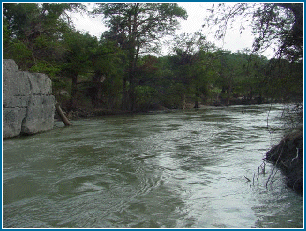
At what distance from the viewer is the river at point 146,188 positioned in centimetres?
343

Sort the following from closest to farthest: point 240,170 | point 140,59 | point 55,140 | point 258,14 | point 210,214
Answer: point 210,214
point 258,14
point 240,170
point 55,140
point 140,59

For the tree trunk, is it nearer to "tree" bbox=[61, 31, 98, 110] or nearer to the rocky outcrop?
"tree" bbox=[61, 31, 98, 110]

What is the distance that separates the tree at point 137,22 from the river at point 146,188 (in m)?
17.3

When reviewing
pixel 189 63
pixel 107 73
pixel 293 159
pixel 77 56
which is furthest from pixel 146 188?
pixel 189 63

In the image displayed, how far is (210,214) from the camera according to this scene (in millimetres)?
3549

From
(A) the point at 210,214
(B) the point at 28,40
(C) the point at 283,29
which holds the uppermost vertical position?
(B) the point at 28,40

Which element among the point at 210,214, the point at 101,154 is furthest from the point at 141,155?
the point at 210,214

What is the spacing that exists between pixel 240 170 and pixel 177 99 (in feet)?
72.0

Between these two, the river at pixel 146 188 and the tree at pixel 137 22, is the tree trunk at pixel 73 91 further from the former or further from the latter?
the river at pixel 146 188

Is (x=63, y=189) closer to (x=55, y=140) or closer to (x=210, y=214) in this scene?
(x=210, y=214)

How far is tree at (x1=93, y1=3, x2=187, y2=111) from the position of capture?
23812 millimetres

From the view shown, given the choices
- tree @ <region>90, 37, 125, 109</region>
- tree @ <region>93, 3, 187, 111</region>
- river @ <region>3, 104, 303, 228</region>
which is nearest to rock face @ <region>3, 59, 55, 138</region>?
river @ <region>3, 104, 303, 228</region>

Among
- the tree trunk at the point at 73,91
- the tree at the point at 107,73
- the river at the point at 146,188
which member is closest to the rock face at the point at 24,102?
the river at the point at 146,188

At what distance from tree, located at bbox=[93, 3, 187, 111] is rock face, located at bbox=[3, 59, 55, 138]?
12943 millimetres
